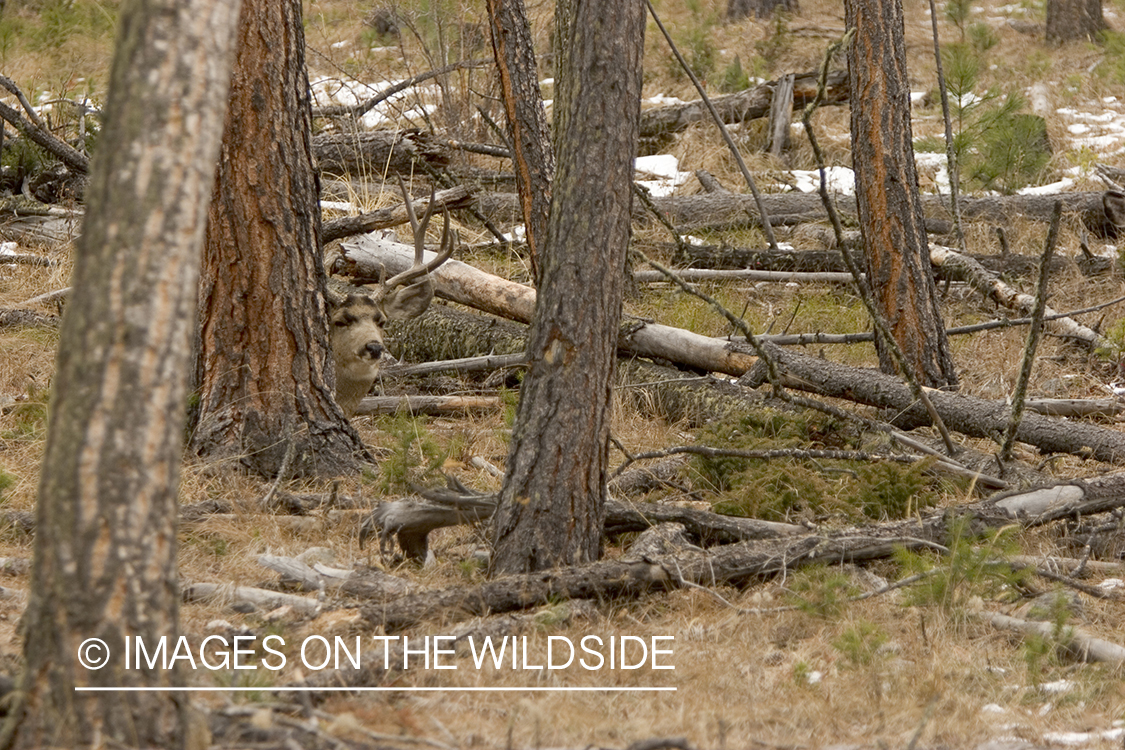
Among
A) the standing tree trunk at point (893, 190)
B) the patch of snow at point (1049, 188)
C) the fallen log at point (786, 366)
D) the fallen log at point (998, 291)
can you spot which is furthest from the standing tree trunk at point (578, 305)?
the patch of snow at point (1049, 188)

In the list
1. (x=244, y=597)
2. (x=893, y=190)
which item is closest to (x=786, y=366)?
(x=893, y=190)

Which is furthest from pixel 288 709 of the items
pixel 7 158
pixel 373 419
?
pixel 7 158

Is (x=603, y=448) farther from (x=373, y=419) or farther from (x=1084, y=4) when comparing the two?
(x=1084, y=4)

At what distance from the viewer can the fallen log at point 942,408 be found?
19.6 ft

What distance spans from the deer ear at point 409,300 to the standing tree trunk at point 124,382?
425 cm

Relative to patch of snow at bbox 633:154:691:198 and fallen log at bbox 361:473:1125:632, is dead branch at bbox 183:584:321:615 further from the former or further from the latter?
patch of snow at bbox 633:154:691:198

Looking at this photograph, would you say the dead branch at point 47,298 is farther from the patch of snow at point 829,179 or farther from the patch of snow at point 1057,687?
the patch of snow at point 1057,687

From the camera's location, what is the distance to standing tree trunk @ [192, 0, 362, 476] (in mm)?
5602

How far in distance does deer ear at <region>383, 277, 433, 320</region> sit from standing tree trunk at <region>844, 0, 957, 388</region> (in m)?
2.72

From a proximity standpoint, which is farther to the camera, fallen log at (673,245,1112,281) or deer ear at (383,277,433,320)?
fallen log at (673,245,1112,281)

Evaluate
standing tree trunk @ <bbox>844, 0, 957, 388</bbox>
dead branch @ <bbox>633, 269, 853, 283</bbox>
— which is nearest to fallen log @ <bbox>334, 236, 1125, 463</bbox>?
standing tree trunk @ <bbox>844, 0, 957, 388</bbox>

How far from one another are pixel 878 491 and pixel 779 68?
36.7 ft

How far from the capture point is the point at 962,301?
9.14m

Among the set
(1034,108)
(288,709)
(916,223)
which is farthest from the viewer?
(1034,108)
